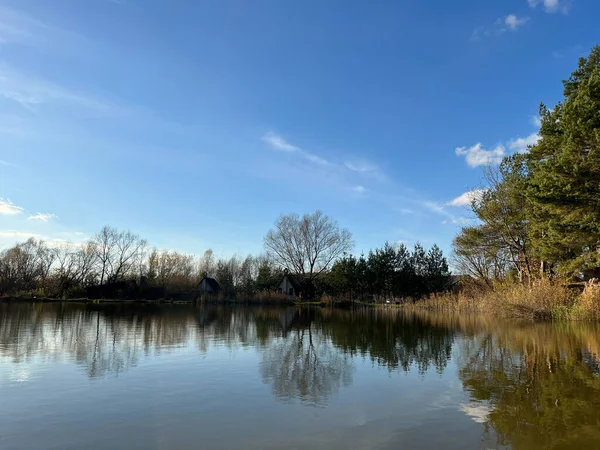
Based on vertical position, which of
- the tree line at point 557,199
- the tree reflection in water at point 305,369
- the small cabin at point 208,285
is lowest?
the tree reflection in water at point 305,369

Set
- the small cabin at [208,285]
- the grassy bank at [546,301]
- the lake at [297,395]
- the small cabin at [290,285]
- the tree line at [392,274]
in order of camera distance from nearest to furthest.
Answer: the lake at [297,395], the grassy bank at [546,301], the tree line at [392,274], the small cabin at [208,285], the small cabin at [290,285]

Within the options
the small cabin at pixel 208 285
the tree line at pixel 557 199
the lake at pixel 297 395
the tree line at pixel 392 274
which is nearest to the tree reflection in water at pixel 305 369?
the lake at pixel 297 395

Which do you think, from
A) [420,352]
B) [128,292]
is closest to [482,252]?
[420,352]

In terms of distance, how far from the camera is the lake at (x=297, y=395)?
477 cm

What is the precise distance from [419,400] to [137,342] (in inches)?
357

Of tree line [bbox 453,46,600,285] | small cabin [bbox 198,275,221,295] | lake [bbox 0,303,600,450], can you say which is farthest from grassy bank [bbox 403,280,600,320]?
small cabin [bbox 198,275,221,295]

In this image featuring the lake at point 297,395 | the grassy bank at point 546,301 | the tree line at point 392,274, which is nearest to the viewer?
the lake at point 297,395

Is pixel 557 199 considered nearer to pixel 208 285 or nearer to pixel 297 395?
pixel 297 395

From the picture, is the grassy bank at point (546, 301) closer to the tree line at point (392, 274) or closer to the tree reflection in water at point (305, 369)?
the tree reflection in water at point (305, 369)

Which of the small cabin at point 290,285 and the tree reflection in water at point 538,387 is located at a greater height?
the small cabin at point 290,285

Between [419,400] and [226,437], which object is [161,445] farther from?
[419,400]

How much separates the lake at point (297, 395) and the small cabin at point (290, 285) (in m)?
51.6

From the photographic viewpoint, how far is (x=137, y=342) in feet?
41.3

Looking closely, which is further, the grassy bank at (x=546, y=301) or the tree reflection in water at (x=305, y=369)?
the grassy bank at (x=546, y=301)
